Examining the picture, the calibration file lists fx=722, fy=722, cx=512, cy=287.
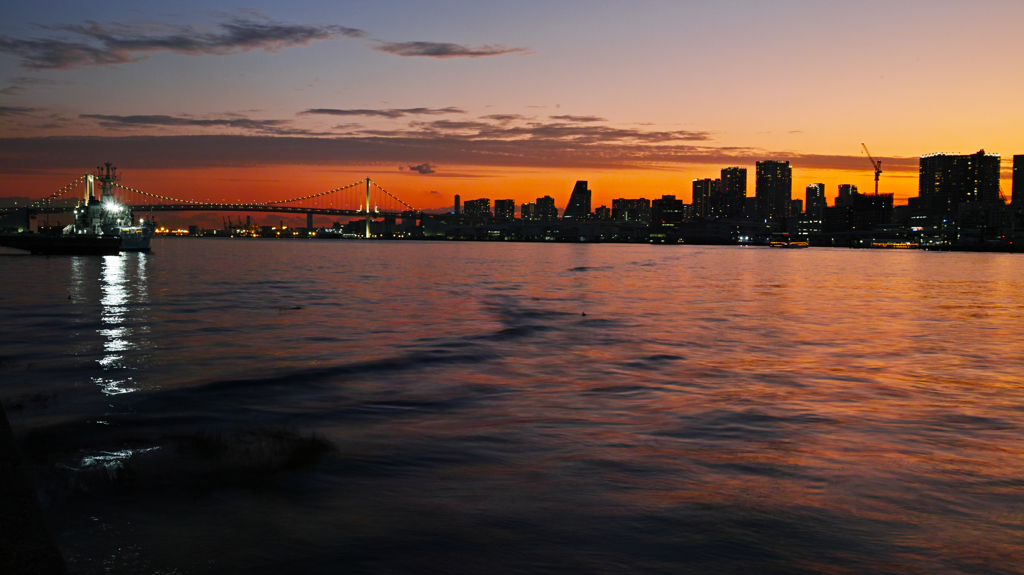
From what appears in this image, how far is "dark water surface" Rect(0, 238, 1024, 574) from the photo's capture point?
5246mm

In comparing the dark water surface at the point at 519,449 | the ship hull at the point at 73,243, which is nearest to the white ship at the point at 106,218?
the ship hull at the point at 73,243

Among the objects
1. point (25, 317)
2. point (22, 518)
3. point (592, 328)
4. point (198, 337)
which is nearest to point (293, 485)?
point (22, 518)

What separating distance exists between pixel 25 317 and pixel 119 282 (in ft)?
58.7

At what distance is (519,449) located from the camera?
7.99m

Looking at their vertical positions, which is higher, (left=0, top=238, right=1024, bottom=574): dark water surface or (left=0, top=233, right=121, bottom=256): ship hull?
(left=0, top=233, right=121, bottom=256): ship hull

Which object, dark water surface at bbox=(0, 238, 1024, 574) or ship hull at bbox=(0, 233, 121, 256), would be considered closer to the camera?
dark water surface at bbox=(0, 238, 1024, 574)

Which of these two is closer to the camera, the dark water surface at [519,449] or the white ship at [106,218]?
the dark water surface at [519,449]

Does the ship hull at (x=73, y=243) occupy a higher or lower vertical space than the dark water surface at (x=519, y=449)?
higher

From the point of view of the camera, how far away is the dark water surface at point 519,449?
525 centimetres

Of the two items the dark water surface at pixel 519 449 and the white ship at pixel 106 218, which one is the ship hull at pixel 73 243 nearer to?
the white ship at pixel 106 218

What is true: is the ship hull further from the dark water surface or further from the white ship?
the dark water surface

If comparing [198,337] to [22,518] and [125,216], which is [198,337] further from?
[125,216]

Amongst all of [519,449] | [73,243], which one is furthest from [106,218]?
[519,449]

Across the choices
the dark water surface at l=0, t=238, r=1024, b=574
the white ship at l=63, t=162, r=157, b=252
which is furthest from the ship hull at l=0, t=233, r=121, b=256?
the dark water surface at l=0, t=238, r=1024, b=574
